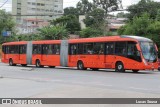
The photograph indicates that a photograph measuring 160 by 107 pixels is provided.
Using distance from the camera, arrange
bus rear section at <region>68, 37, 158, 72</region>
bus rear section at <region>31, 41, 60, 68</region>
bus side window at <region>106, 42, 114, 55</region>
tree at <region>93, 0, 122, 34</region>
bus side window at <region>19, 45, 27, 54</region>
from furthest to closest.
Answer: tree at <region>93, 0, 122, 34</region>, bus side window at <region>19, 45, 27, 54</region>, bus rear section at <region>31, 41, 60, 68</region>, bus side window at <region>106, 42, 114, 55</region>, bus rear section at <region>68, 37, 158, 72</region>

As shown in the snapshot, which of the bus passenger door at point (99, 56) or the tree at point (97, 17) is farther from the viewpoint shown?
the tree at point (97, 17)

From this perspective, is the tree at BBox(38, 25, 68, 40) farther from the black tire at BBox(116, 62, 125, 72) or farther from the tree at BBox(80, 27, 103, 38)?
the black tire at BBox(116, 62, 125, 72)

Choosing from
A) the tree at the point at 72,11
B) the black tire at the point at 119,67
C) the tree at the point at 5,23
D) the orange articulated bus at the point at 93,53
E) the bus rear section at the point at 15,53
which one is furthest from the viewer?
the tree at the point at 72,11

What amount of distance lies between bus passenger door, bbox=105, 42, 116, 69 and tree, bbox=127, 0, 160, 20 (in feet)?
155

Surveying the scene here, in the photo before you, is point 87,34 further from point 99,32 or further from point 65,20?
point 65,20

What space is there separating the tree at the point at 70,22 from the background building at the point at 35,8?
44236mm

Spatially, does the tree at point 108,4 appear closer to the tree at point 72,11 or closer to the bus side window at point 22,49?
the tree at point 72,11

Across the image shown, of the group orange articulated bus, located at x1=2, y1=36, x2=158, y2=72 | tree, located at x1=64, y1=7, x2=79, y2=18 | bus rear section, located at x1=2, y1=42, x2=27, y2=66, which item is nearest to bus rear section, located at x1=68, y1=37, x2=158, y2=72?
orange articulated bus, located at x1=2, y1=36, x2=158, y2=72

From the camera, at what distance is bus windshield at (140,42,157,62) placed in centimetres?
3017

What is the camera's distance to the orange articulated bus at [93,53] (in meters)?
30.3

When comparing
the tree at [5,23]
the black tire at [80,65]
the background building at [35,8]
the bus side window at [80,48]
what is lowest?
the black tire at [80,65]

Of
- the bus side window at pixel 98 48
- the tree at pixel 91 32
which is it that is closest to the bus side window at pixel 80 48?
the bus side window at pixel 98 48

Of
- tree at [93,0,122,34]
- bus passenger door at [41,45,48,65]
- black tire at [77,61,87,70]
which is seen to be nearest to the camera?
black tire at [77,61,87,70]

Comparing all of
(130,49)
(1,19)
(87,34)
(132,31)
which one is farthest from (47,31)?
(130,49)
